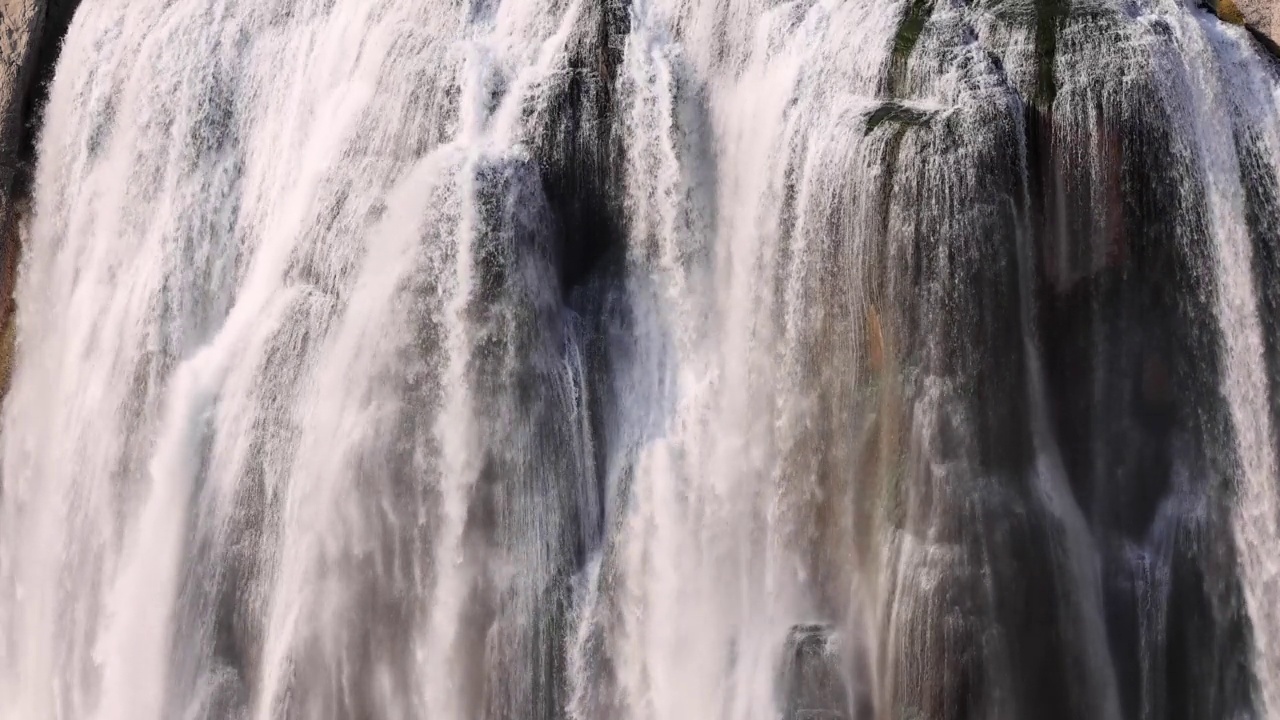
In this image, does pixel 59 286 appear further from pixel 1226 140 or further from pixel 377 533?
pixel 1226 140

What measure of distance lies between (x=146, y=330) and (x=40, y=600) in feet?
9.91

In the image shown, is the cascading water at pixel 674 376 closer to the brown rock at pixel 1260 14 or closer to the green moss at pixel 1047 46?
the green moss at pixel 1047 46

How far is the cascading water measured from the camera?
30.2 ft

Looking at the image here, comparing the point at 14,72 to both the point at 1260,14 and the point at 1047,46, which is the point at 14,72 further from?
the point at 1260,14

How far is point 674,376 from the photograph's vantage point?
10781 millimetres

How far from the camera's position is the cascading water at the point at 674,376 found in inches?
363

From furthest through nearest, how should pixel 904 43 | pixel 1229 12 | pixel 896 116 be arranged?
pixel 1229 12 → pixel 904 43 → pixel 896 116

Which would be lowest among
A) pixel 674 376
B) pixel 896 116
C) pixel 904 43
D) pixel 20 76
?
pixel 674 376

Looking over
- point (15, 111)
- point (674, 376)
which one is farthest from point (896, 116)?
point (15, 111)

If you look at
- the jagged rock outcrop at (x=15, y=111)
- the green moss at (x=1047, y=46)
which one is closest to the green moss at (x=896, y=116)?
the green moss at (x=1047, y=46)

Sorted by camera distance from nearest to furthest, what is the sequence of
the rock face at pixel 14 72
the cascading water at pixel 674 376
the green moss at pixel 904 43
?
the cascading water at pixel 674 376 < the green moss at pixel 904 43 < the rock face at pixel 14 72

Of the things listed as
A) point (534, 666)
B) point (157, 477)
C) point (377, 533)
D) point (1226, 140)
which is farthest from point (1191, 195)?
point (157, 477)

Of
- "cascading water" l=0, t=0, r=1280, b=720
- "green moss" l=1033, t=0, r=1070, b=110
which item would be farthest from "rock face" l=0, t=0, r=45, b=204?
"green moss" l=1033, t=0, r=1070, b=110

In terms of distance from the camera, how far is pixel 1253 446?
30.4 feet
